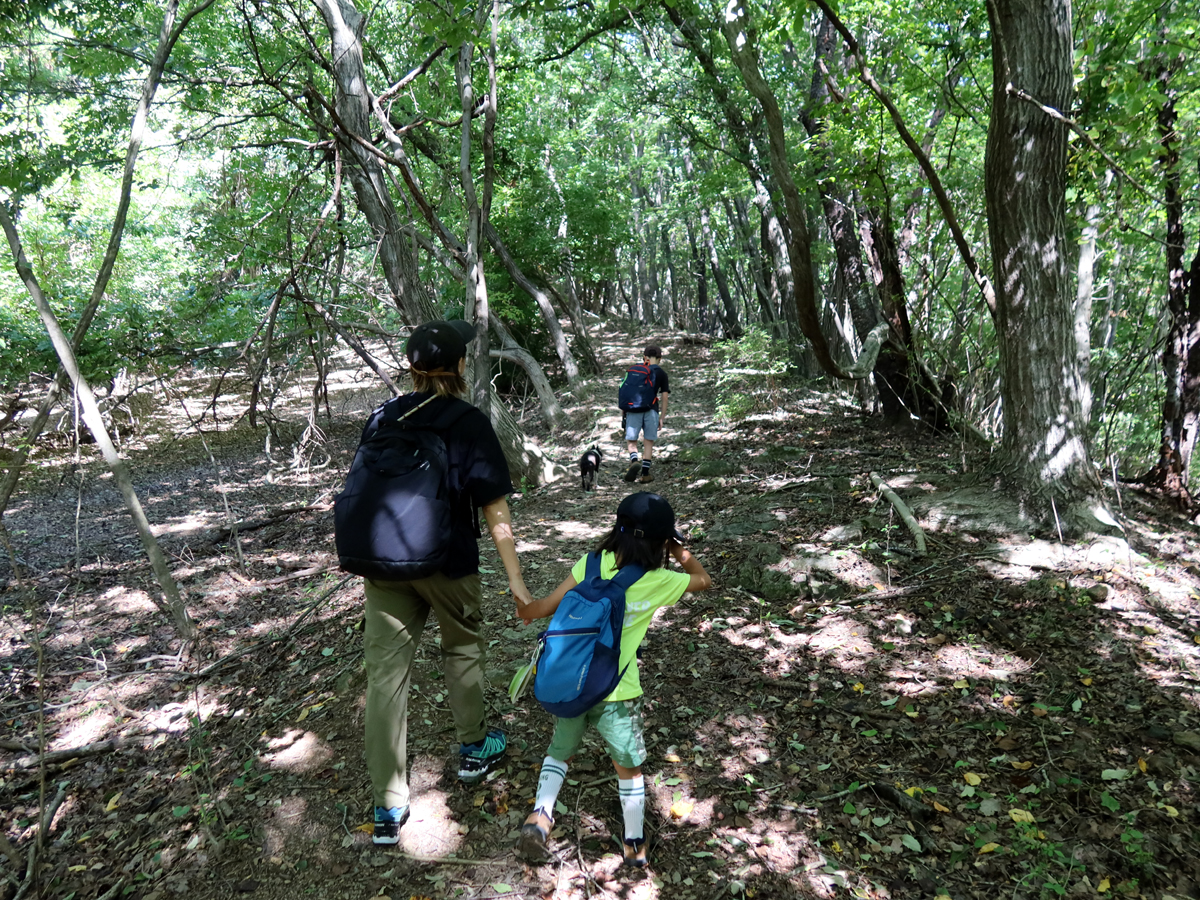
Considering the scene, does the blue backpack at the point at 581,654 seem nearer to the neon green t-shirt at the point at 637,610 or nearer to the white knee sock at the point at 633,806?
the neon green t-shirt at the point at 637,610

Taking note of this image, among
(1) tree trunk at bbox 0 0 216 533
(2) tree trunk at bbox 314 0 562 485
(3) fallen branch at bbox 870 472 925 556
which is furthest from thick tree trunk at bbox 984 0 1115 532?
(1) tree trunk at bbox 0 0 216 533

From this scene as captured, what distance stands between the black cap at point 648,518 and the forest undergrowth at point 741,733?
1.36 m

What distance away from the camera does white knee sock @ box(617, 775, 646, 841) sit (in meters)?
2.62

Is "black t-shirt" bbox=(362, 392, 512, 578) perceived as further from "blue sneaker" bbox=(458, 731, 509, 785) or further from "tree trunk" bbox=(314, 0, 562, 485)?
"tree trunk" bbox=(314, 0, 562, 485)

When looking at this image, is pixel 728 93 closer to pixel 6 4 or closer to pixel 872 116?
pixel 872 116

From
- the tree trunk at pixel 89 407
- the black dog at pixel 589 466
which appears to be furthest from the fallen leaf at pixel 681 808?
the black dog at pixel 589 466

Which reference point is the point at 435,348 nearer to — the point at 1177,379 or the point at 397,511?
the point at 397,511

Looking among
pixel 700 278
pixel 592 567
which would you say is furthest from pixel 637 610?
pixel 700 278

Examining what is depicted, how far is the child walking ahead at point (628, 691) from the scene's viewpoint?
2.55 m

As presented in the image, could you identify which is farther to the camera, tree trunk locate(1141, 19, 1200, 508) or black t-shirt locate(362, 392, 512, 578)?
tree trunk locate(1141, 19, 1200, 508)

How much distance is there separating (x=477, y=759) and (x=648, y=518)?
4.88ft

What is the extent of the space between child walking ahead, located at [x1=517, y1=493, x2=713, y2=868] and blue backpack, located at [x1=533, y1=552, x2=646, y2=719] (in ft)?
0.27

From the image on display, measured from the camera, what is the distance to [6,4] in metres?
5.71

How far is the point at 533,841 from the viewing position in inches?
101
